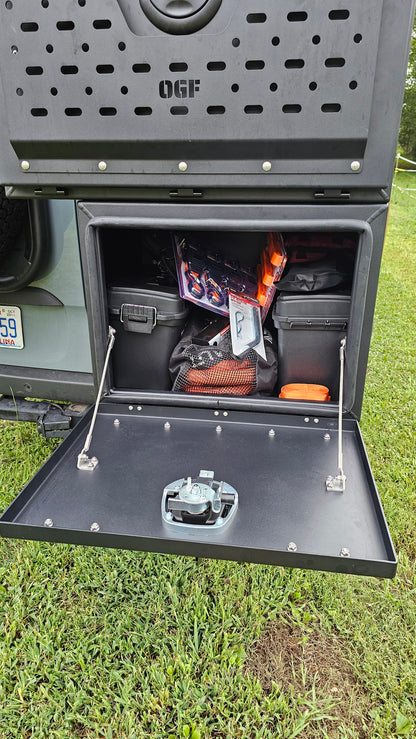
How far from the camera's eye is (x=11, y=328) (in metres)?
1.76

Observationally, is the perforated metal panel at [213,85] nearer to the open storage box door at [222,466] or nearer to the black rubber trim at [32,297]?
the open storage box door at [222,466]

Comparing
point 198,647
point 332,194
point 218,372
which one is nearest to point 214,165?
point 332,194

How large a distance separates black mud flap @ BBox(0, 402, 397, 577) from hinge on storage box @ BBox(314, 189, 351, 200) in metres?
0.59

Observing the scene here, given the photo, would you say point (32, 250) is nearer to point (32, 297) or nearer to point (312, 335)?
point (32, 297)

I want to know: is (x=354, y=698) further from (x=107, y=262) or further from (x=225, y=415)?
(x=107, y=262)

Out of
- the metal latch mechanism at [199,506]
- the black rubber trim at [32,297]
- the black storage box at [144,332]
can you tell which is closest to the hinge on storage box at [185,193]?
the black storage box at [144,332]

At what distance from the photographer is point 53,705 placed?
127 cm

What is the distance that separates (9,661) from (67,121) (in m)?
1.34

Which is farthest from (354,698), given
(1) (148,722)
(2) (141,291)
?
(2) (141,291)

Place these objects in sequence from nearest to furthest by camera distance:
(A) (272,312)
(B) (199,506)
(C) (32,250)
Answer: (B) (199,506), (C) (32,250), (A) (272,312)

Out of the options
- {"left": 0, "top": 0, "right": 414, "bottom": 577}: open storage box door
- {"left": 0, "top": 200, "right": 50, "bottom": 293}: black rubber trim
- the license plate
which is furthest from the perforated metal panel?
the license plate

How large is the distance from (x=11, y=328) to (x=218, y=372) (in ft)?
2.31

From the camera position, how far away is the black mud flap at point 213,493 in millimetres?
1083

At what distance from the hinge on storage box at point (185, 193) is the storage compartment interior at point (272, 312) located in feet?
0.78
